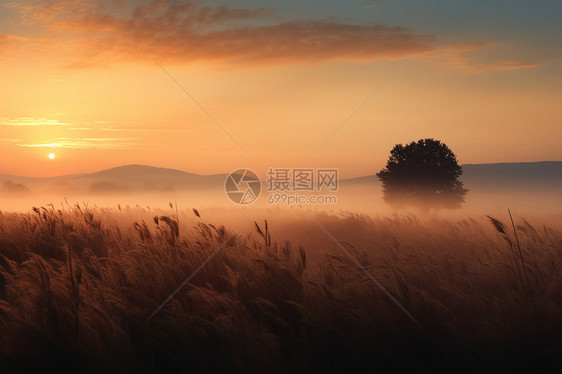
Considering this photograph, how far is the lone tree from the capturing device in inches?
1309

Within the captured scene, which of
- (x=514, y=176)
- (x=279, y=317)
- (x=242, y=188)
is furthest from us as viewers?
(x=514, y=176)

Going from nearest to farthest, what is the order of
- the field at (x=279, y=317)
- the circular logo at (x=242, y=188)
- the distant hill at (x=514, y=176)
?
1. the field at (x=279, y=317)
2. the circular logo at (x=242, y=188)
3. the distant hill at (x=514, y=176)

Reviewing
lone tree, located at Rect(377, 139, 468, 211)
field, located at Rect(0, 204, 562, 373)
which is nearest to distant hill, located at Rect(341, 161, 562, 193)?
lone tree, located at Rect(377, 139, 468, 211)

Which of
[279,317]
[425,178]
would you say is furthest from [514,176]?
[279,317]

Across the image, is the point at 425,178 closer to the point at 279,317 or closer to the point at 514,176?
the point at 279,317

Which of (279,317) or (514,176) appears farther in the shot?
(514,176)

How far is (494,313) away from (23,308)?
Result: 4.83 meters

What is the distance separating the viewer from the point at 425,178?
33.2 meters

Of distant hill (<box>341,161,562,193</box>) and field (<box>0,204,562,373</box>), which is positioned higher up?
distant hill (<box>341,161,562,193</box>)

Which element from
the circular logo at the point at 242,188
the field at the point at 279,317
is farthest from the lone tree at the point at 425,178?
the field at the point at 279,317

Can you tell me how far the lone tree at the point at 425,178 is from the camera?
33250mm

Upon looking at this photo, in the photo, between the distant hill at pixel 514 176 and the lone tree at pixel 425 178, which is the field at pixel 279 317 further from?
the distant hill at pixel 514 176

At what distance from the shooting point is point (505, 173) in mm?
120625

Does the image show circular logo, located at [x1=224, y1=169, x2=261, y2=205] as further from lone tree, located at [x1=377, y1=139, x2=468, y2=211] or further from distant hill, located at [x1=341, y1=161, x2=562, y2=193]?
distant hill, located at [x1=341, y1=161, x2=562, y2=193]
